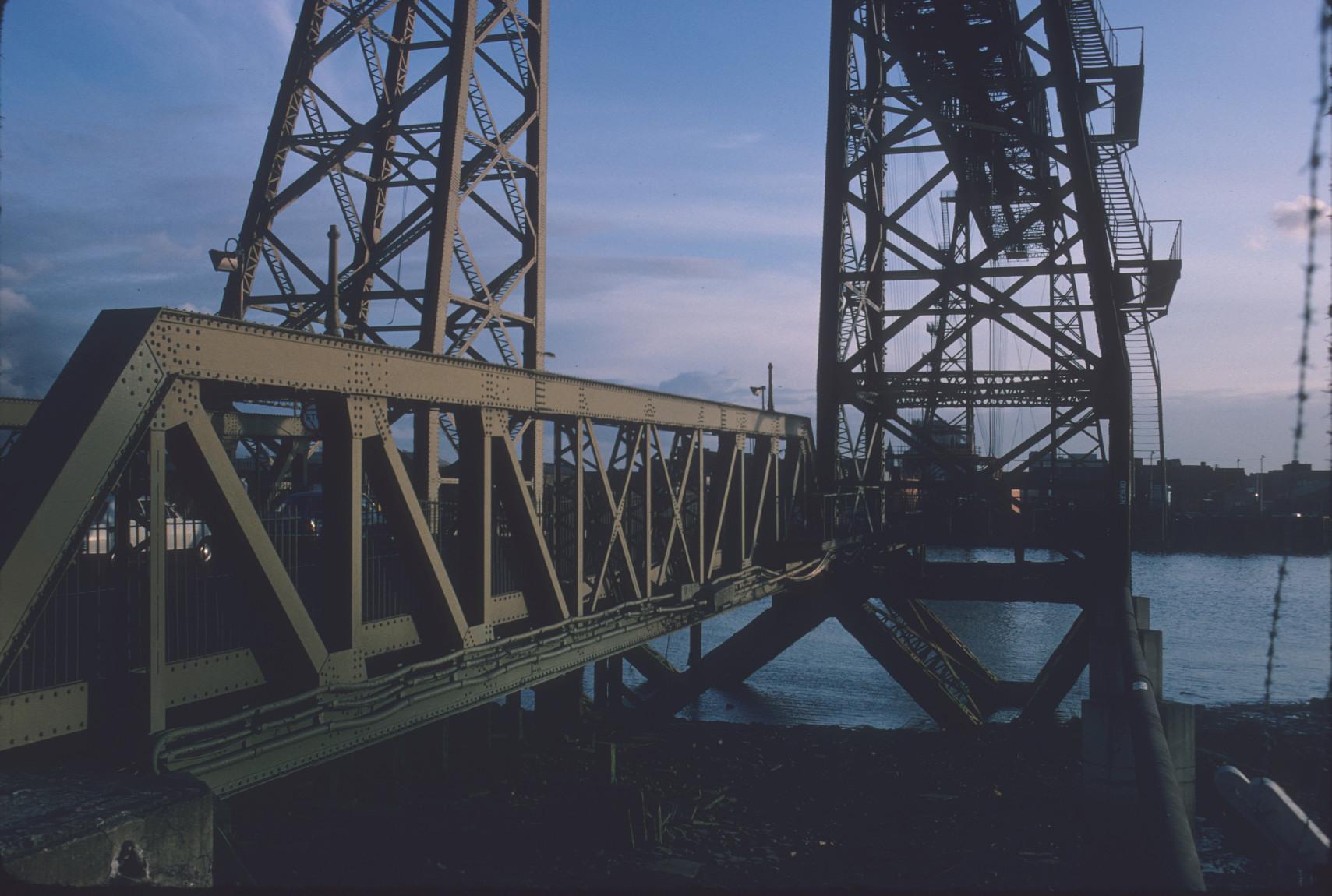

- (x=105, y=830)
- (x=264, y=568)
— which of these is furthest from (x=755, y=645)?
(x=105, y=830)

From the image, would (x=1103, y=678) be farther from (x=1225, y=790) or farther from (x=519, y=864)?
(x=519, y=864)

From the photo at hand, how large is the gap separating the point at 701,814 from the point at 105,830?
10.2m

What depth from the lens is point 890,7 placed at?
744 inches

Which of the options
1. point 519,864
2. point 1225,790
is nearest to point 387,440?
point 519,864

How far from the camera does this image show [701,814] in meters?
13.8

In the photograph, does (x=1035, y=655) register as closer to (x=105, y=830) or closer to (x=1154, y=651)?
(x=1154, y=651)

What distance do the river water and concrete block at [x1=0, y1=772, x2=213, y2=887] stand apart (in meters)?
22.1

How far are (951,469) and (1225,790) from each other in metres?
10.1

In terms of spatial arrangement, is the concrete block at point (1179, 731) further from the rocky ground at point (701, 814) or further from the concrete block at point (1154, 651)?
the concrete block at point (1154, 651)

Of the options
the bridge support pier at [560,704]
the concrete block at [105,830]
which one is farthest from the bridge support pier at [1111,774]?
the bridge support pier at [560,704]

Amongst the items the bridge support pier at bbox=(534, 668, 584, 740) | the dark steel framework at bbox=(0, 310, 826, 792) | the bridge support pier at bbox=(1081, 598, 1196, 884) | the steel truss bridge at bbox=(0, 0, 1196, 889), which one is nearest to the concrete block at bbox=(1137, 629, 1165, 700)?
the steel truss bridge at bbox=(0, 0, 1196, 889)

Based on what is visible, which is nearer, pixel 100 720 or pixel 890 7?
pixel 100 720

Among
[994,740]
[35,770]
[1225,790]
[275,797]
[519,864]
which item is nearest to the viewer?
[35,770]

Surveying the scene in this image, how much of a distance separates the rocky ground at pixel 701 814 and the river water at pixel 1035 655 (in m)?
9.07
